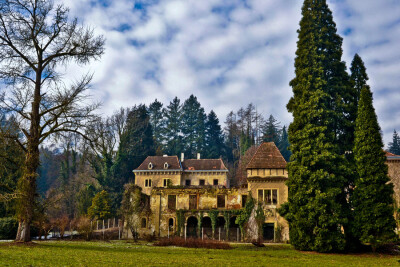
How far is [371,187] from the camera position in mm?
21625

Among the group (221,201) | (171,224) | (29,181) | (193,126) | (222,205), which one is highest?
(193,126)

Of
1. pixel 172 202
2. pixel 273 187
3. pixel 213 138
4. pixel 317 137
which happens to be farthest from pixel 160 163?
pixel 317 137

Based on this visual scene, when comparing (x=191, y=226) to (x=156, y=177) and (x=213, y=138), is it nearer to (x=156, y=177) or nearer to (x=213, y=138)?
(x=156, y=177)

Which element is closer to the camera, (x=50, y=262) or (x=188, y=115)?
(x=50, y=262)

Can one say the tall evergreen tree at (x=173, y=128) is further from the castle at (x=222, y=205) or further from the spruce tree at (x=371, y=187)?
the spruce tree at (x=371, y=187)

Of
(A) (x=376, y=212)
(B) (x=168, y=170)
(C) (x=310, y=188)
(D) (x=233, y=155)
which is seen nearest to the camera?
(A) (x=376, y=212)

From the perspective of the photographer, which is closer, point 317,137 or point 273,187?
point 317,137

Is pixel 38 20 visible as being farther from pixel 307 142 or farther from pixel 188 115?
pixel 188 115

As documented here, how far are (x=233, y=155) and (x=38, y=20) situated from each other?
2062 inches

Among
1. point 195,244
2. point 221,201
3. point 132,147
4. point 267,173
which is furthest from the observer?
point 132,147

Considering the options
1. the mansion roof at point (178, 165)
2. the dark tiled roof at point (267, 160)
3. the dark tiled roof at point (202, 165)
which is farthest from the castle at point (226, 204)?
the dark tiled roof at point (202, 165)

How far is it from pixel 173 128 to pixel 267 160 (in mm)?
34909

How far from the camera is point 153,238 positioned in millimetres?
32406

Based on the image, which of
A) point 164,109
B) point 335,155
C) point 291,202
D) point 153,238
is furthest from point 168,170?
point 164,109
